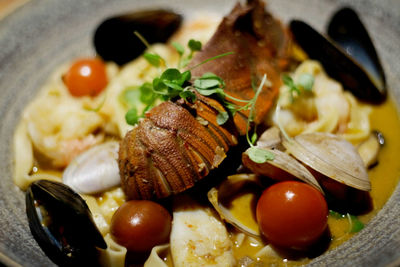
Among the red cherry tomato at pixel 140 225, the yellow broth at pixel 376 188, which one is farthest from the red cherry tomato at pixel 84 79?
the yellow broth at pixel 376 188

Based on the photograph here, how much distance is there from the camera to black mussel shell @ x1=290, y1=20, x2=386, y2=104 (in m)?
3.68

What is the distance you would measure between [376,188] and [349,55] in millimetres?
1257

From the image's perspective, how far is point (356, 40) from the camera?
3961 mm

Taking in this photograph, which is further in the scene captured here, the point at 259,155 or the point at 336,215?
the point at 336,215

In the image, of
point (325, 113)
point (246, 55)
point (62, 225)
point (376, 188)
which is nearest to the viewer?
point (62, 225)

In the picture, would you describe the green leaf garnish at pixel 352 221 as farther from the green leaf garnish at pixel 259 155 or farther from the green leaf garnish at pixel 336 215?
the green leaf garnish at pixel 259 155

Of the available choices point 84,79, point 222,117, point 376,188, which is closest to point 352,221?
point 376,188

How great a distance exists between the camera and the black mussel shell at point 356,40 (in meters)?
3.77

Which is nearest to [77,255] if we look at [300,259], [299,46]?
[300,259]

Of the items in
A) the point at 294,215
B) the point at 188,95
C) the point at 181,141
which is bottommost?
the point at 294,215

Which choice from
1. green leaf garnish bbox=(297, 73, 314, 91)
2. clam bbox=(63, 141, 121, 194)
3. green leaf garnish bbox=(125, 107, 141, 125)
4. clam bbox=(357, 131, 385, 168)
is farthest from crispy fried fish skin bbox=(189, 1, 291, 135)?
clam bbox=(63, 141, 121, 194)

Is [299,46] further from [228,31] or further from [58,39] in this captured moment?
[58,39]

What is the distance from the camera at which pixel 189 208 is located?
119 inches

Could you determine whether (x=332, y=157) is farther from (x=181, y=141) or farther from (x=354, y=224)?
(x=181, y=141)
